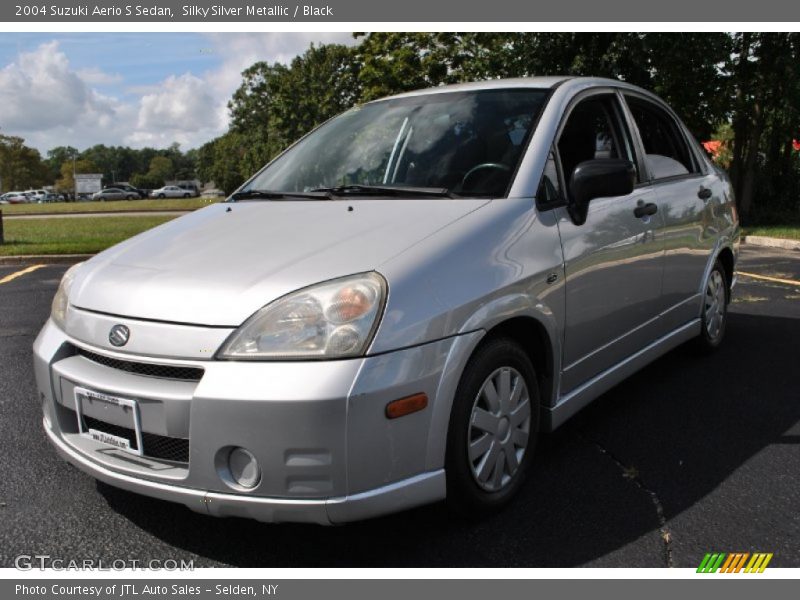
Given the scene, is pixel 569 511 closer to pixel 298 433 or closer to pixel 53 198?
pixel 298 433

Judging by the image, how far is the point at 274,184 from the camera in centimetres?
351

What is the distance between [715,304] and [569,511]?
8.65ft

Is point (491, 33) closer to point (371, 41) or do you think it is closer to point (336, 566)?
point (371, 41)

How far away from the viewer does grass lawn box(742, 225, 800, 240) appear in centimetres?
1221

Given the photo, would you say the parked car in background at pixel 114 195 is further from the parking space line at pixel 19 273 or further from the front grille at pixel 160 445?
the front grille at pixel 160 445

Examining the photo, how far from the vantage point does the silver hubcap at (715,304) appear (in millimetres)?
4645

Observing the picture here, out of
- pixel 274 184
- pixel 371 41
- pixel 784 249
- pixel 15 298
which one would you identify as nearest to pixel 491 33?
pixel 371 41

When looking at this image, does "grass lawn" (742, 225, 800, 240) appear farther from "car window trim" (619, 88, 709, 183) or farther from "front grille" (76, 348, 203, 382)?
"front grille" (76, 348, 203, 382)

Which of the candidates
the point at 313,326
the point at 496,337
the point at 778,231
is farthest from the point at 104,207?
the point at 313,326

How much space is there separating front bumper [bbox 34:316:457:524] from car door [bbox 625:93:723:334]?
6.90ft

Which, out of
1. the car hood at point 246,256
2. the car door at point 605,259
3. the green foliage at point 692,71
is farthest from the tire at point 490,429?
the green foliage at point 692,71

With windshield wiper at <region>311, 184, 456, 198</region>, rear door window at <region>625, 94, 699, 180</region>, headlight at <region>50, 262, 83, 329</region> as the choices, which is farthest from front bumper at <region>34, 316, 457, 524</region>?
rear door window at <region>625, 94, 699, 180</region>

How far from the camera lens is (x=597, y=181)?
2920mm

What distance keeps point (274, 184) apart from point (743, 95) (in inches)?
Result: 579
